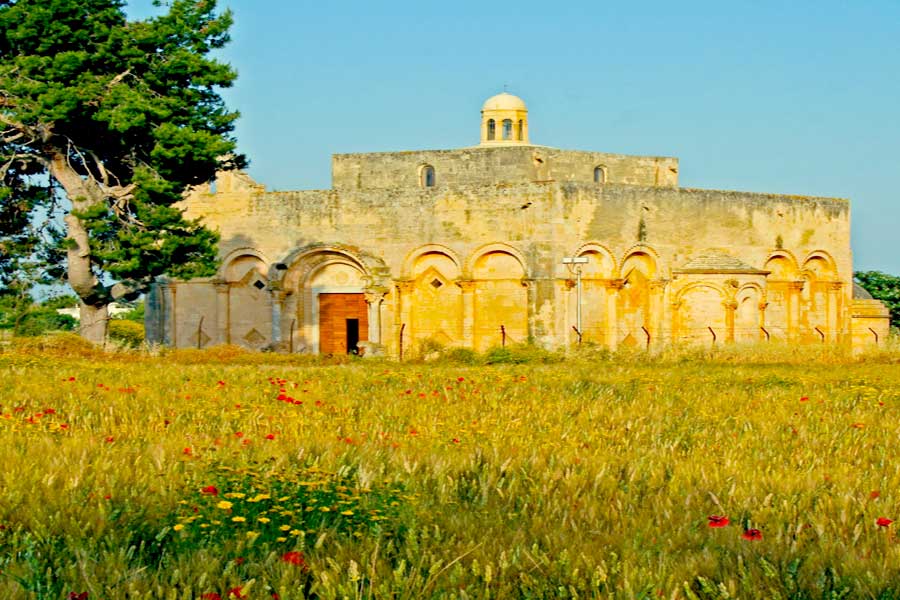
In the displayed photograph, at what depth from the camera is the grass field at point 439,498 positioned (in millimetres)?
4848

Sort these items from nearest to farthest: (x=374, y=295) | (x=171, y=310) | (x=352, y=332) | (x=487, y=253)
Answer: (x=487, y=253) → (x=374, y=295) → (x=352, y=332) → (x=171, y=310)

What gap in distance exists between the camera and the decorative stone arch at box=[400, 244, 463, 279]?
1212 inches

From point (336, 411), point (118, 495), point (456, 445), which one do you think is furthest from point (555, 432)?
point (118, 495)

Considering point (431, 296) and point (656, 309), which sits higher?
point (431, 296)

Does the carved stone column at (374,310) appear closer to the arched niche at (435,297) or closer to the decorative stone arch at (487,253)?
the arched niche at (435,297)

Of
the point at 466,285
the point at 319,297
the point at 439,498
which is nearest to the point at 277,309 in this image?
the point at 319,297

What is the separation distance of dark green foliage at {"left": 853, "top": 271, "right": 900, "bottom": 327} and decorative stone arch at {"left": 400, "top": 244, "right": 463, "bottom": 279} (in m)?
32.0

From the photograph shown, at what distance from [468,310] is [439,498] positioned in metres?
A: 24.0

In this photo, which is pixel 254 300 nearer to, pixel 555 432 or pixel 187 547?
pixel 555 432

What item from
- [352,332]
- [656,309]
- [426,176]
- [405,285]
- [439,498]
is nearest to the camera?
[439,498]

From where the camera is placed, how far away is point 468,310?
3061cm

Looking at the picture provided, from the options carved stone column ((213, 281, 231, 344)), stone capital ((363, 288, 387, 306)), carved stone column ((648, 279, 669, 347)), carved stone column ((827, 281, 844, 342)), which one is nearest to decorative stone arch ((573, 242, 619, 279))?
carved stone column ((648, 279, 669, 347))

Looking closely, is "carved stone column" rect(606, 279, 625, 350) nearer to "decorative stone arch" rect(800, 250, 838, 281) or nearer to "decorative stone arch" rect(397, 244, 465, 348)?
"decorative stone arch" rect(397, 244, 465, 348)

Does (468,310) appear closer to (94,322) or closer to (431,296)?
(431,296)
